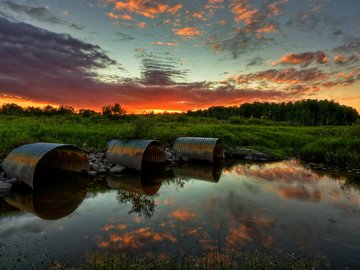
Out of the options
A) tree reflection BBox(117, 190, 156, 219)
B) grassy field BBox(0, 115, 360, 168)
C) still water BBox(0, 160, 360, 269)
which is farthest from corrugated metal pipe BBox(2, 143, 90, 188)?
tree reflection BBox(117, 190, 156, 219)

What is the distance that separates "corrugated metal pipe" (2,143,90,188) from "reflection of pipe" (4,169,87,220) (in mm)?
648

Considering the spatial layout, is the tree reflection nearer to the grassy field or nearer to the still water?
the still water

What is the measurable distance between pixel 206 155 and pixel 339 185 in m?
8.93

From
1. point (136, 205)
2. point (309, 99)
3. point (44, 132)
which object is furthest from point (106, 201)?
point (309, 99)

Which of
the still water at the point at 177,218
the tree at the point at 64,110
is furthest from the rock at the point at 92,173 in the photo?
the tree at the point at 64,110

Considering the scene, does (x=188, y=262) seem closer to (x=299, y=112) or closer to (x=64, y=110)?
(x=64, y=110)

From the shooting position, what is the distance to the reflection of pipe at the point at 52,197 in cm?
1020

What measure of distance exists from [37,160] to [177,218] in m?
6.79

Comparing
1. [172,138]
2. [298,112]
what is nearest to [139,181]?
[172,138]

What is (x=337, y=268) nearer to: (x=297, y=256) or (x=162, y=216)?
Result: (x=297, y=256)

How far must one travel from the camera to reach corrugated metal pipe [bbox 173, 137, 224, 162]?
20.8 m

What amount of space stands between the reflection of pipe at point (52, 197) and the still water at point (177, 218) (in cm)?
4

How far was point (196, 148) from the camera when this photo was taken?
70.2ft

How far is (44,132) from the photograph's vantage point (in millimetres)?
20922
